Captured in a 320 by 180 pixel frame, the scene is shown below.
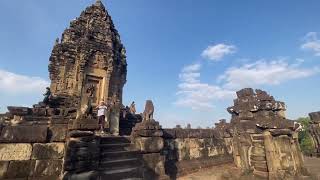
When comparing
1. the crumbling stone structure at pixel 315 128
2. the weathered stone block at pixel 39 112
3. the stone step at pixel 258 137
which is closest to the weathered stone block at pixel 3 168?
the stone step at pixel 258 137

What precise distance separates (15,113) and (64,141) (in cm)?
692

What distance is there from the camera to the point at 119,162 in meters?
6.26

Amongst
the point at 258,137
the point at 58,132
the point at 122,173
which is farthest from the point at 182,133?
the point at 58,132

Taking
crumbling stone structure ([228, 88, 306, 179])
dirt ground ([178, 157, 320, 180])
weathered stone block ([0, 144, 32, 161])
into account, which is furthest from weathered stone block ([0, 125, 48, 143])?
crumbling stone structure ([228, 88, 306, 179])

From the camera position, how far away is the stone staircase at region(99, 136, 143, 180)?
5.70 meters

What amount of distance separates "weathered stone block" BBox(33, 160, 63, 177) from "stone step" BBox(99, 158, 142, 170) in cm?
121

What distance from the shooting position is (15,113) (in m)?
10.1

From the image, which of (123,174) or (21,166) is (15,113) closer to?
(21,166)

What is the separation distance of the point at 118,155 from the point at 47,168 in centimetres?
226

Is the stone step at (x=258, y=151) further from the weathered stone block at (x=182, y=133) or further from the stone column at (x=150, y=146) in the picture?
the stone column at (x=150, y=146)

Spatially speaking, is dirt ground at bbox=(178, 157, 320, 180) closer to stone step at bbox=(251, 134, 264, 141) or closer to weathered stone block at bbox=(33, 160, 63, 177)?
stone step at bbox=(251, 134, 264, 141)

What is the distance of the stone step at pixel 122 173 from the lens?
5.50 m

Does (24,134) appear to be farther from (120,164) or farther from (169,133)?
(169,133)

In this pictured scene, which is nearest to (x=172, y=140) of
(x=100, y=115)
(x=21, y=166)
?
(x=100, y=115)
